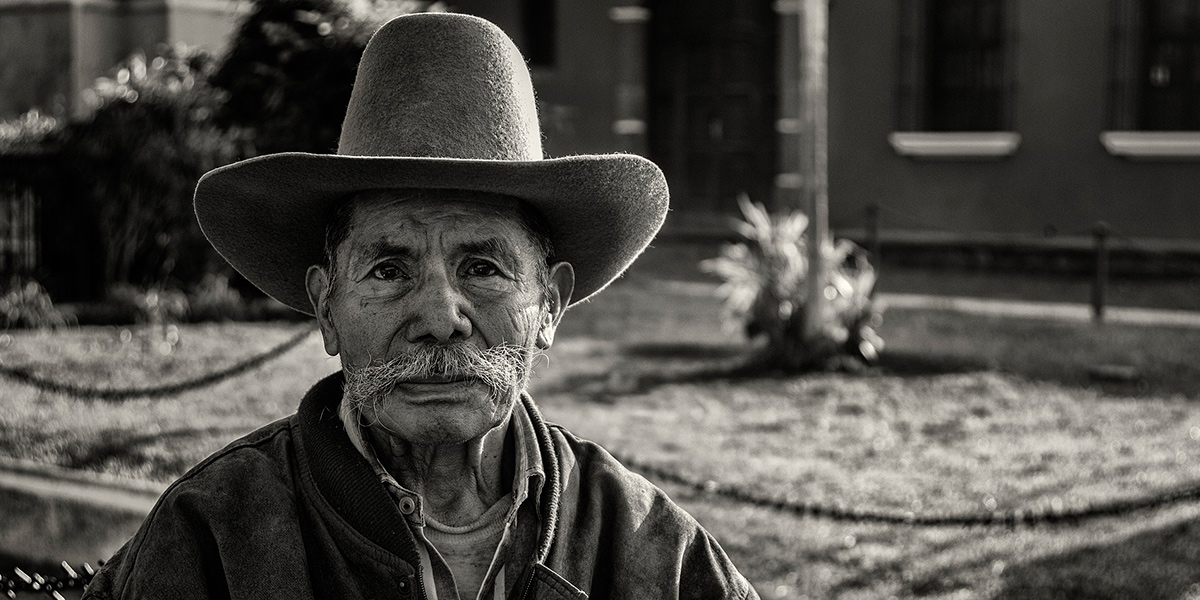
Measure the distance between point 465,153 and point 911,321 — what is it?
9.27 m

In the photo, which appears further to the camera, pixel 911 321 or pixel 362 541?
pixel 911 321

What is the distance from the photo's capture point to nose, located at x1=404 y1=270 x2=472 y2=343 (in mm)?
2045

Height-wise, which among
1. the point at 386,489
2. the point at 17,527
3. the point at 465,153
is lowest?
the point at 17,527

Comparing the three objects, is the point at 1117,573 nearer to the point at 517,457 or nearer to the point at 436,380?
the point at 517,457

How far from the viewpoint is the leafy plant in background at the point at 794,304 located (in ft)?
30.3

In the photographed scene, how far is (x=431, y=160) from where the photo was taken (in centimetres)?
201

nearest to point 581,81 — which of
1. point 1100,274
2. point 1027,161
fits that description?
point 1027,161

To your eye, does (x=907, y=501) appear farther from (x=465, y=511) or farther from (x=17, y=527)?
(x=465, y=511)

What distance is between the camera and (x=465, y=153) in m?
2.09

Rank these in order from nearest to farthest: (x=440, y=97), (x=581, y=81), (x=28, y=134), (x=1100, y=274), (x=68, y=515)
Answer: (x=440, y=97), (x=68, y=515), (x=1100, y=274), (x=28, y=134), (x=581, y=81)

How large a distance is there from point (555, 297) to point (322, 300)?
376 mm

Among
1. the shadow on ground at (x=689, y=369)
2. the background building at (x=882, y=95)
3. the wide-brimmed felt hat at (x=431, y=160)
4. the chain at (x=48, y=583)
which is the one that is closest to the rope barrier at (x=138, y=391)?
the shadow on ground at (x=689, y=369)

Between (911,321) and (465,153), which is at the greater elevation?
(465,153)

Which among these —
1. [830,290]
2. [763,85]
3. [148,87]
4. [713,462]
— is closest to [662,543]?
[713,462]
